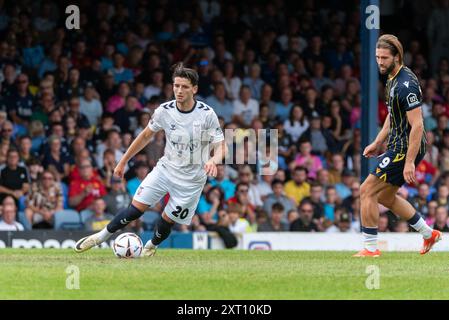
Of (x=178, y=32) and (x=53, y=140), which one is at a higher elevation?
(x=178, y=32)

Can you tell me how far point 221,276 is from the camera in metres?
10.6

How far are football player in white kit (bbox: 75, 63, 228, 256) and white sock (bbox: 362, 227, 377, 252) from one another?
5.44 feet

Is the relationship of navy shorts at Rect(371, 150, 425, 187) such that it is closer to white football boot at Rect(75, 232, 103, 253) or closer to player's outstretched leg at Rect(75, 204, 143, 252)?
player's outstretched leg at Rect(75, 204, 143, 252)

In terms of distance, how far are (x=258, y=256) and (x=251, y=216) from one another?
5.30 m

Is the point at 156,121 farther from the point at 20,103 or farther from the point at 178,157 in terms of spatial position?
Result: the point at 20,103

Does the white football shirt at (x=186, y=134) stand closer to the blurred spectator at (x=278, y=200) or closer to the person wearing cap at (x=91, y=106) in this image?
the blurred spectator at (x=278, y=200)

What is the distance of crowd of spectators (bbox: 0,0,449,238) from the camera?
18328 mm

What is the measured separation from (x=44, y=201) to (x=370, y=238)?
6.80m

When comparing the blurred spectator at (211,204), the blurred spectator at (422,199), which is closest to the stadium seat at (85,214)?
the blurred spectator at (211,204)

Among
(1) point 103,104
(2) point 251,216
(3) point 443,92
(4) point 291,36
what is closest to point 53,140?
(1) point 103,104

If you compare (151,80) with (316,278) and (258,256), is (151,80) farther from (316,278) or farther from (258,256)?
(316,278)

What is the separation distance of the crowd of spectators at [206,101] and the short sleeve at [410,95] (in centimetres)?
663

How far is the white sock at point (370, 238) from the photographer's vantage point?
12297 millimetres

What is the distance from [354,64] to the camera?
22719 mm
